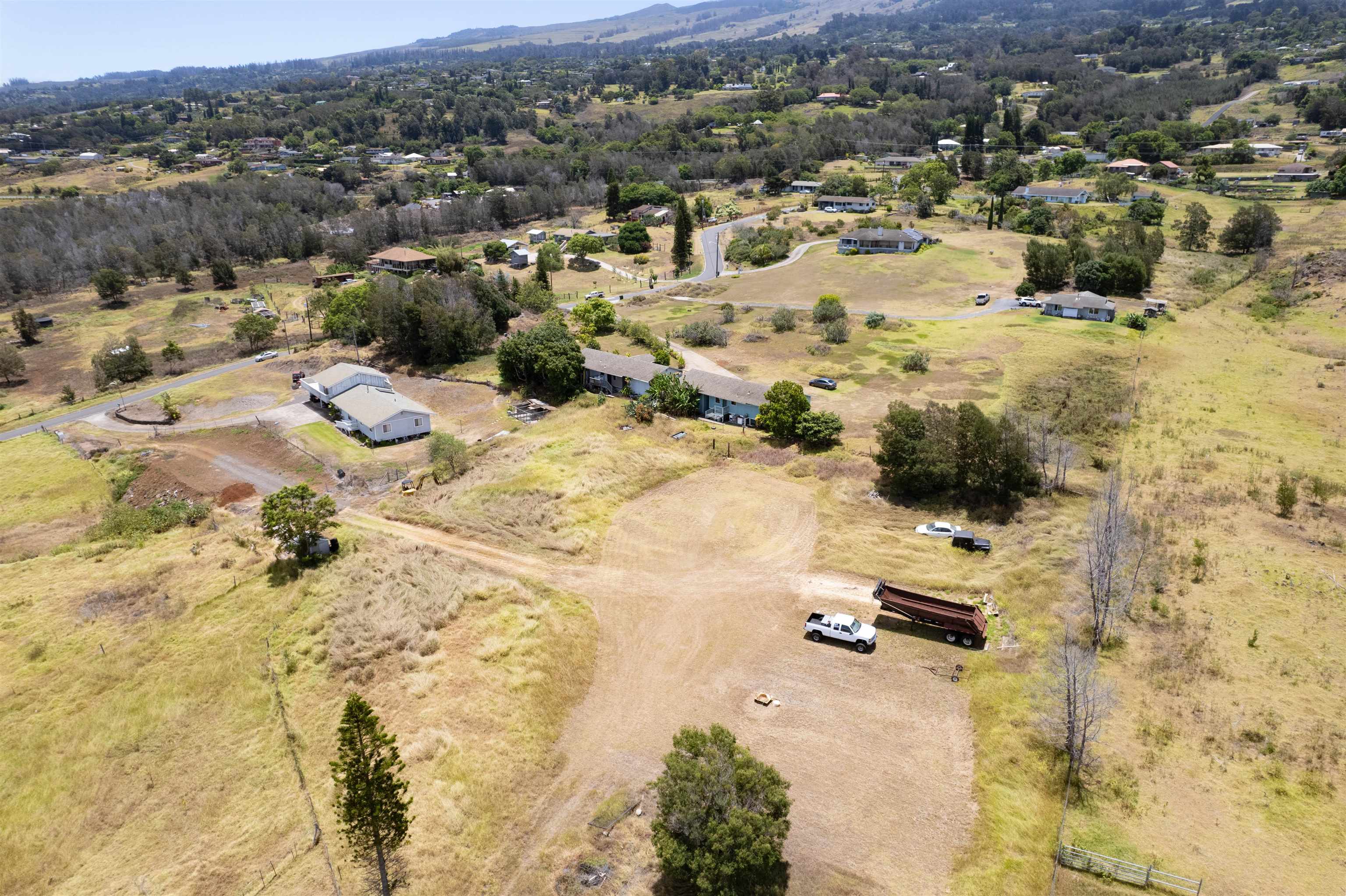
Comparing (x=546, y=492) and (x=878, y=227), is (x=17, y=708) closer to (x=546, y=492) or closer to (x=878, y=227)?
(x=546, y=492)

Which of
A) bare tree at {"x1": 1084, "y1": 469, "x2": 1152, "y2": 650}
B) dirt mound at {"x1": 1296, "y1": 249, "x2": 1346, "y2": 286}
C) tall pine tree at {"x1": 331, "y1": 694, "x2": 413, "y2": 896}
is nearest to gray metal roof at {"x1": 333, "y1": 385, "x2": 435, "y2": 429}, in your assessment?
tall pine tree at {"x1": 331, "y1": 694, "x2": 413, "y2": 896}

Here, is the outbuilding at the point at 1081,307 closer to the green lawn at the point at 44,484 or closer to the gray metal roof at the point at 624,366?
the gray metal roof at the point at 624,366

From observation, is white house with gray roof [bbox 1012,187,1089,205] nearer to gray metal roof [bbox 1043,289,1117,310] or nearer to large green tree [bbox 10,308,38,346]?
gray metal roof [bbox 1043,289,1117,310]

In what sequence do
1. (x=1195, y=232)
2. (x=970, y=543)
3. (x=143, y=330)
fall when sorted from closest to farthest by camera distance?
(x=970, y=543) < (x=143, y=330) < (x=1195, y=232)

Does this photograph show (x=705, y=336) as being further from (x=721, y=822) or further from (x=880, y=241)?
(x=721, y=822)

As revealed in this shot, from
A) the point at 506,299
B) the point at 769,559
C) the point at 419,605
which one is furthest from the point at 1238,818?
the point at 506,299

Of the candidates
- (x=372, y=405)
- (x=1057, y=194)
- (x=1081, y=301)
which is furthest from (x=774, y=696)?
(x=1057, y=194)
